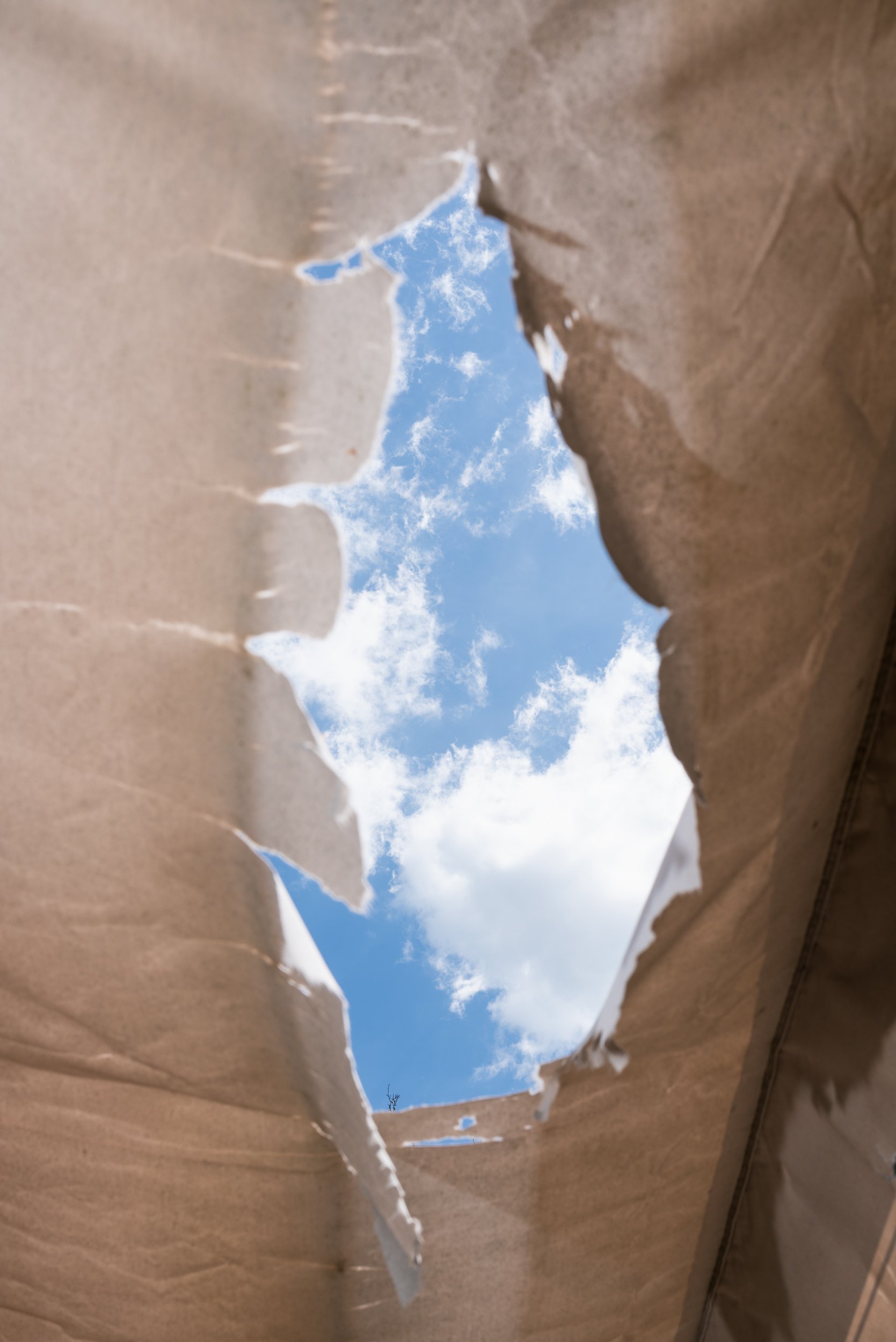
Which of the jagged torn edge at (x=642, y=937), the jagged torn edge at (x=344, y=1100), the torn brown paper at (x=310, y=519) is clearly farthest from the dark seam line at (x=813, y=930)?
the jagged torn edge at (x=344, y=1100)

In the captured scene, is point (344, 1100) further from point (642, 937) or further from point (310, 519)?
point (310, 519)

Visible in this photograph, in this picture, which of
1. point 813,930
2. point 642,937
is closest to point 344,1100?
point 642,937

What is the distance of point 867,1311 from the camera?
0.96 m

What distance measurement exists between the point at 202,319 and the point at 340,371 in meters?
0.09

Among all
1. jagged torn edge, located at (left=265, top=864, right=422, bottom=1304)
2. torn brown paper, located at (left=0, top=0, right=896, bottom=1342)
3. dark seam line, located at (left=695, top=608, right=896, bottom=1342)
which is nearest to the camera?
torn brown paper, located at (left=0, top=0, right=896, bottom=1342)

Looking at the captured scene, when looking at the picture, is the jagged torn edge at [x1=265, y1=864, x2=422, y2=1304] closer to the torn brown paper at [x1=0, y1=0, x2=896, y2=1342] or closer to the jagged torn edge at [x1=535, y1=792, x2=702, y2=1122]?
the torn brown paper at [x1=0, y1=0, x2=896, y2=1342]

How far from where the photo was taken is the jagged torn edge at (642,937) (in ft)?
2.59

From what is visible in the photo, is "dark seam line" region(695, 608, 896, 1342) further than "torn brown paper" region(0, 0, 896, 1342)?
Yes

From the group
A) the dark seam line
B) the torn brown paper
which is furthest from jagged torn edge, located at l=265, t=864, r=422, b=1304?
the dark seam line

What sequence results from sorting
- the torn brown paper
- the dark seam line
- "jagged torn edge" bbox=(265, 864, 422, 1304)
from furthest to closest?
the dark seam line → "jagged torn edge" bbox=(265, 864, 422, 1304) → the torn brown paper

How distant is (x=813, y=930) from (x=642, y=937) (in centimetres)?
25

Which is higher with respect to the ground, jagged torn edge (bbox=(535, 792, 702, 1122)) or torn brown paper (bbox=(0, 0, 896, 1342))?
torn brown paper (bbox=(0, 0, 896, 1342))

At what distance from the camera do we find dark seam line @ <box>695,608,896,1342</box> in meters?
0.87

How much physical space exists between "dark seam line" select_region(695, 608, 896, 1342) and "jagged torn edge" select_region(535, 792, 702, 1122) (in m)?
0.21
